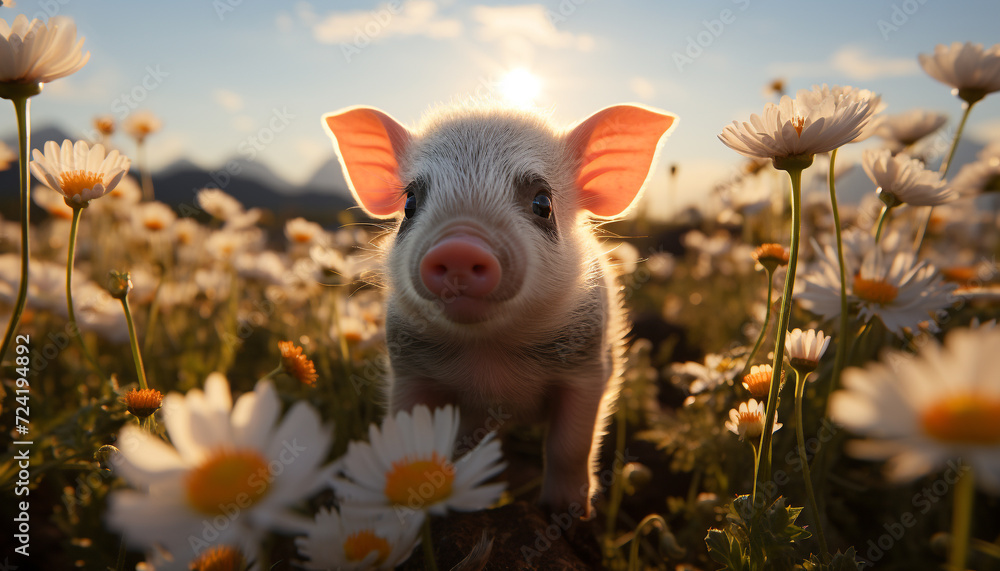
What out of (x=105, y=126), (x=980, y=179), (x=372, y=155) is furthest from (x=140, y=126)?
(x=980, y=179)

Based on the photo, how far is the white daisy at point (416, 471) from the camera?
1.12m

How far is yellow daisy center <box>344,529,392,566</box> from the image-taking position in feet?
3.92

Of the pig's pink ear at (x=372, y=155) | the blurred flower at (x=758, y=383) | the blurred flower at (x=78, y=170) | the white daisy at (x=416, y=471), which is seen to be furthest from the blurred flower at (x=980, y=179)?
the blurred flower at (x=78, y=170)

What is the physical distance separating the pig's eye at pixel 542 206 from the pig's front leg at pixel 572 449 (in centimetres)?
80

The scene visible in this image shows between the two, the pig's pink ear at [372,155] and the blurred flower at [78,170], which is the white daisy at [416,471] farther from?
the pig's pink ear at [372,155]

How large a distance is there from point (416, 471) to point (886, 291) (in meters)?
1.73

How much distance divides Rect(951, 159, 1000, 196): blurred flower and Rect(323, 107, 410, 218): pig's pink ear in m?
→ 3.43

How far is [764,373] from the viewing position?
163cm

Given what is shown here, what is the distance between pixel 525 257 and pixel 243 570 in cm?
140

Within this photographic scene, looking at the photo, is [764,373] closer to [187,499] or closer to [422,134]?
[187,499]

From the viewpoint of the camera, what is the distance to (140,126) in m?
4.80

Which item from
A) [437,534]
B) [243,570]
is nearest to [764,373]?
[437,534]

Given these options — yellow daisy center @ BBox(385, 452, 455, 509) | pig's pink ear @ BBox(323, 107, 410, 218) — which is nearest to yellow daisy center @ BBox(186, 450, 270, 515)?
yellow daisy center @ BBox(385, 452, 455, 509)

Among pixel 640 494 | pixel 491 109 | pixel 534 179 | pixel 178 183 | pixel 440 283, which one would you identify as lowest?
pixel 640 494
